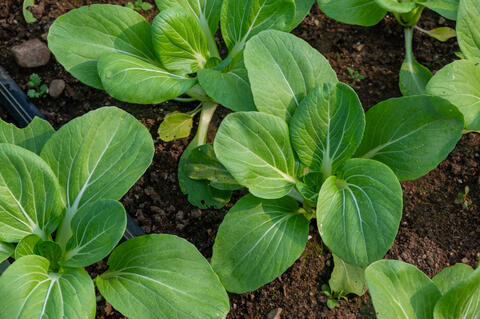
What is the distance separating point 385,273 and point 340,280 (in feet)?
1.44

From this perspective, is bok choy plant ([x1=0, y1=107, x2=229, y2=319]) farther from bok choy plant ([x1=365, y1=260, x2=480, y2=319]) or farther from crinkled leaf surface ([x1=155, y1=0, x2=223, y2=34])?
crinkled leaf surface ([x1=155, y1=0, x2=223, y2=34])

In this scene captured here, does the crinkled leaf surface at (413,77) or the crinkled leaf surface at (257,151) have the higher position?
the crinkled leaf surface at (257,151)

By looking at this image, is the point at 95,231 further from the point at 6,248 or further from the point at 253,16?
the point at 253,16

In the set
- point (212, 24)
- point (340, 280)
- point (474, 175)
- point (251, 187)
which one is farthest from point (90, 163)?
point (474, 175)

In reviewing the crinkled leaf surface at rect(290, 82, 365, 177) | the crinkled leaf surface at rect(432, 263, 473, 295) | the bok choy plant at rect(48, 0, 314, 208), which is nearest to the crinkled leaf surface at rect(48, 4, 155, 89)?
the bok choy plant at rect(48, 0, 314, 208)

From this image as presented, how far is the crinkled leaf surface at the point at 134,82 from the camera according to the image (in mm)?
2273

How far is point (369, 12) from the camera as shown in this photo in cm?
274

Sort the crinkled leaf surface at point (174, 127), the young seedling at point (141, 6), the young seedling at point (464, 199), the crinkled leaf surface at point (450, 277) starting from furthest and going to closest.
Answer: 1. the young seedling at point (141, 6)
2. the crinkled leaf surface at point (174, 127)
3. the young seedling at point (464, 199)
4. the crinkled leaf surface at point (450, 277)

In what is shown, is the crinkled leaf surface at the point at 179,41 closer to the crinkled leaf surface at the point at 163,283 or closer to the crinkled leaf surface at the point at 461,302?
the crinkled leaf surface at the point at 163,283

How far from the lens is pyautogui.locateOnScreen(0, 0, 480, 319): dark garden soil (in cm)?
240

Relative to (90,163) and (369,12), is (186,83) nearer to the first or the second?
(90,163)

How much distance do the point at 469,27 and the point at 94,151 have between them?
1880 mm

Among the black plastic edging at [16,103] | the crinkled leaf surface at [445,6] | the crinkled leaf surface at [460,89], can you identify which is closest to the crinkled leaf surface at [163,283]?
the black plastic edging at [16,103]

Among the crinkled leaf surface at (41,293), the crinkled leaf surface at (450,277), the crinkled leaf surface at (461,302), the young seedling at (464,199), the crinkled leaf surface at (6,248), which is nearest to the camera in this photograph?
the crinkled leaf surface at (41,293)
